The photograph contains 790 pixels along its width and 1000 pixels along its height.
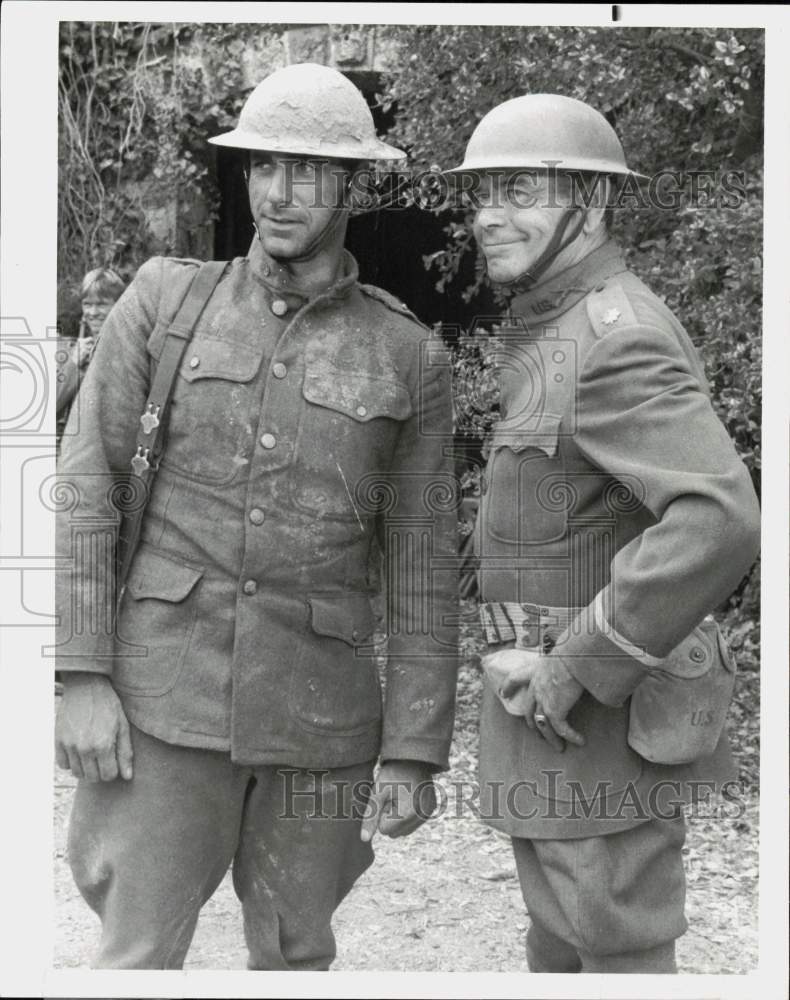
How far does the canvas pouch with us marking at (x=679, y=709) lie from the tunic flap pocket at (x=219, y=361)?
3.39 feet

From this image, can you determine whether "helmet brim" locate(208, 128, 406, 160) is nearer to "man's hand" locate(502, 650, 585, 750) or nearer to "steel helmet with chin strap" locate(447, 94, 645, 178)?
"steel helmet with chin strap" locate(447, 94, 645, 178)

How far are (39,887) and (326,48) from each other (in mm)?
2496

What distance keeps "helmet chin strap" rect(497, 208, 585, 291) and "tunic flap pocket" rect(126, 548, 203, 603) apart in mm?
909

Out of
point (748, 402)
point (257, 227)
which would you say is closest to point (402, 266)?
point (748, 402)

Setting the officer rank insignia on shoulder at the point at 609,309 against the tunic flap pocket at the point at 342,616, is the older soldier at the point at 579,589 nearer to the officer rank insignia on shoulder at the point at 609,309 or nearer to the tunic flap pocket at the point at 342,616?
the officer rank insignia on shoulder at the point at 609,309

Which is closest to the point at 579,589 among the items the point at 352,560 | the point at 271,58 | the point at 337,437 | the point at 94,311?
the point at 352,560

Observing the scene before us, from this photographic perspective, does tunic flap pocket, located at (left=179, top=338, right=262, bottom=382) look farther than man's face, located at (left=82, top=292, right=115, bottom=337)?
No

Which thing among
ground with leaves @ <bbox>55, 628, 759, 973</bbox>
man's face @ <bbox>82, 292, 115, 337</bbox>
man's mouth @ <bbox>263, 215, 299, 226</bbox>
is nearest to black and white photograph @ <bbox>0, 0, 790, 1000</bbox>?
man's mouth @ <bbox>263, 215, 299, 226</bbox>

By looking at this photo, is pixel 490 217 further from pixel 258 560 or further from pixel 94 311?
pixel 94 311

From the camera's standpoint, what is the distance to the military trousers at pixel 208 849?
3.15 m

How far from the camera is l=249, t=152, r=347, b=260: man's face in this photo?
3.13 metres

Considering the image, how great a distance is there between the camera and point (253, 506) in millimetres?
3133

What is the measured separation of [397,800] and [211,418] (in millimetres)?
897

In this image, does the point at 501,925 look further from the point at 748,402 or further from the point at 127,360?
the point at 127,360
